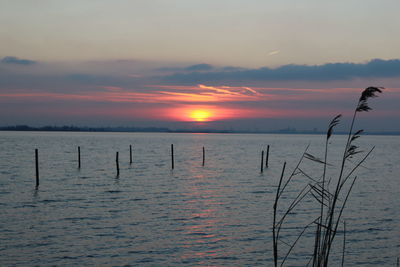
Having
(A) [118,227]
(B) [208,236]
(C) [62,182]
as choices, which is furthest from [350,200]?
(C) [62,182]

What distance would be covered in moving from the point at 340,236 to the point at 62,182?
29.8 metres

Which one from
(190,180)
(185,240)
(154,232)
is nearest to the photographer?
(185,240)

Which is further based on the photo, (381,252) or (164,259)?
(381,252)

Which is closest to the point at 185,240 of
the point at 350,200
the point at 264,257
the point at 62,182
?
the point at 264,257

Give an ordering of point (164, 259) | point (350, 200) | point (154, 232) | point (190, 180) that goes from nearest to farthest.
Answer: point (164, 259)
point (154, 232)
point (350, 200)
point (190, 180)

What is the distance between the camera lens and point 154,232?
19.8 meters

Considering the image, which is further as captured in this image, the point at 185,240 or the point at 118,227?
the point at 118,227

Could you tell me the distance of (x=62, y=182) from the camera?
41812mm

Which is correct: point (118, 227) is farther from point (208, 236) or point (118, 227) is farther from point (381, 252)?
point (381, 252)

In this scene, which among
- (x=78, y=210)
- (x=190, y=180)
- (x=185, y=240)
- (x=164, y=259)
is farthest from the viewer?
(x=190, y=180)

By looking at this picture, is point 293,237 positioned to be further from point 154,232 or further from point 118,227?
point 118,227

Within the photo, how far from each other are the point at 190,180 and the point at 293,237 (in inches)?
1068

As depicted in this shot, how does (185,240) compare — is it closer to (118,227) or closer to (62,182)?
(118,227)

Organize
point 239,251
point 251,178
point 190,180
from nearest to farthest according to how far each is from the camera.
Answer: point 239,251, point 190,180, point 251,178
